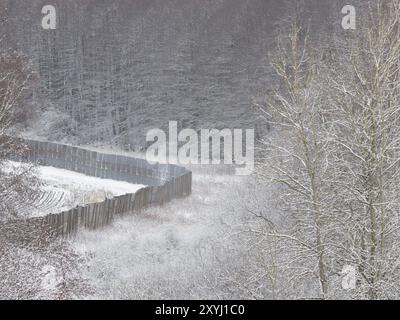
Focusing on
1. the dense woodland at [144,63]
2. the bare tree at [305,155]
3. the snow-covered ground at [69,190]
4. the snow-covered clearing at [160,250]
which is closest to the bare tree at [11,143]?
the snow-covered clearing at [160,250]

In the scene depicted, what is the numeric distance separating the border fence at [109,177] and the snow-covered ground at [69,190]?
0.91 metres

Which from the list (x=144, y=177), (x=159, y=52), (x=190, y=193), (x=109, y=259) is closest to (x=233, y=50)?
(x=159, y=52)

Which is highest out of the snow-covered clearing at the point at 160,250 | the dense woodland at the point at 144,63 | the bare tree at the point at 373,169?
the dense woodland at the point at 144,63

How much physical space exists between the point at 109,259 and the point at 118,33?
1948 inches

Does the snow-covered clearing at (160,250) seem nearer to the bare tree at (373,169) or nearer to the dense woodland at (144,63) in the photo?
the bare tree at (373,169)

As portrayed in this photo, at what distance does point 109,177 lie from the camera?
132 feet

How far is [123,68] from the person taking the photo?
208 ft

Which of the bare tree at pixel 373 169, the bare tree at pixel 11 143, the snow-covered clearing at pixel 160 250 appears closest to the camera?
the bare tree at pixel 373 169

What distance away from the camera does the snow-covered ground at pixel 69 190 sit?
27906 mm

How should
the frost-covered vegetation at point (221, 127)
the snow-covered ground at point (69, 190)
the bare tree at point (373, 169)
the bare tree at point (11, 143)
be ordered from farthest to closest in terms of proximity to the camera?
the snow-covered ground at point (69, 190) → the bare tree at point (11, 143) → the frost-covered vegetation at point (221, 127) → the bare tree at point (373, 169)

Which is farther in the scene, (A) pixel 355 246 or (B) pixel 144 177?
(B) pixel 144 177

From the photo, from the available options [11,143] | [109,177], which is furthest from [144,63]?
[11,143]

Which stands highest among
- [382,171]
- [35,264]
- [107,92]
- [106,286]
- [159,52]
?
[159,52]

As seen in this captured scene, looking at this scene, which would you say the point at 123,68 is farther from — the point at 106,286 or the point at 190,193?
the point at 106,286
